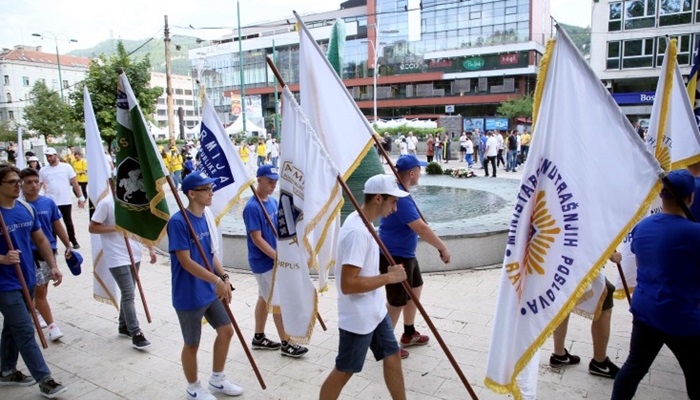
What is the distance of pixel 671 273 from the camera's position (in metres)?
2.80

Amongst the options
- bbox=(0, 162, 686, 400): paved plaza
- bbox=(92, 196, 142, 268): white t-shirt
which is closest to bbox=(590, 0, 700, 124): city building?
bbox=(0, 162, 686, 400): paved plaza

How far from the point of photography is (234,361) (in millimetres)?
4684

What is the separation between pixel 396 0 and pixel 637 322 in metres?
68.1

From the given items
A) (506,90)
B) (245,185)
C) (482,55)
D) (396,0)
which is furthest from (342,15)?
(245,185)

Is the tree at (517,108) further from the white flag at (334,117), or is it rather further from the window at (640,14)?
the white flag at (334,117)

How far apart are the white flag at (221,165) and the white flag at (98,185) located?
104 cm

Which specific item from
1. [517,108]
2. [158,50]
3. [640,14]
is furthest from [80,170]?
[158,50]

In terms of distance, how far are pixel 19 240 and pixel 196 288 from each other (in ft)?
5.89

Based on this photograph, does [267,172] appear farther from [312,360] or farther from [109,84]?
[109,84]

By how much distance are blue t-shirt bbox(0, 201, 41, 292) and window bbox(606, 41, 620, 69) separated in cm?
4163

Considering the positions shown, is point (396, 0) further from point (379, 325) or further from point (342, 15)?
point (379, 325)

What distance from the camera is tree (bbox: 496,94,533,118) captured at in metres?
50.0

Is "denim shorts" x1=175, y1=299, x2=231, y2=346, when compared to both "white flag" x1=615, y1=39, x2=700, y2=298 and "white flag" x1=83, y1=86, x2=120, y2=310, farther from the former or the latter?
"white flag" x1=615, y1=39, x2=700, y2=298

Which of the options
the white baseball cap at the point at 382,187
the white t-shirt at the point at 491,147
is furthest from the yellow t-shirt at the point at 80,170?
the white t-shirt at the point at 491,147
